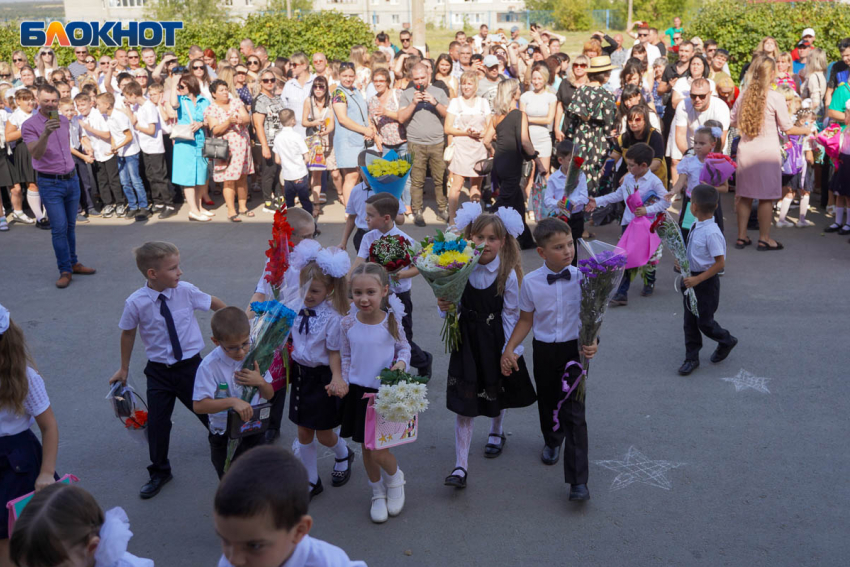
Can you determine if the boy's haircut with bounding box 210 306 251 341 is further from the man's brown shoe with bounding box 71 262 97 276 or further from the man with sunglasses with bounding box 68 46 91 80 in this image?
the man with sunglasses with bounding box 68 46 91 80

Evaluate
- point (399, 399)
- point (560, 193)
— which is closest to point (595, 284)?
point (399, 399)

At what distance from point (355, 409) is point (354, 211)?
282cm

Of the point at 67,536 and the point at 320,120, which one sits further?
the point at 320,120

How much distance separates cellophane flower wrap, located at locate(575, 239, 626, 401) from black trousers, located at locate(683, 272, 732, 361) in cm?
213

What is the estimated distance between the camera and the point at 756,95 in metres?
Answer: 9.25

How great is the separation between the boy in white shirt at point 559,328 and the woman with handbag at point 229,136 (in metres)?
7.64

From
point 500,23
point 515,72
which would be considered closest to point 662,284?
point 515,72

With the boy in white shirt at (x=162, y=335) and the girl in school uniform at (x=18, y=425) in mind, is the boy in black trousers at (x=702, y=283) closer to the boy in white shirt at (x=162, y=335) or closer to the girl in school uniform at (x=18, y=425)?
the boy in white shirt at (x=162, y=335)

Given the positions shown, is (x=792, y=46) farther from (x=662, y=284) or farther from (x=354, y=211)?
(x=354, y=211)

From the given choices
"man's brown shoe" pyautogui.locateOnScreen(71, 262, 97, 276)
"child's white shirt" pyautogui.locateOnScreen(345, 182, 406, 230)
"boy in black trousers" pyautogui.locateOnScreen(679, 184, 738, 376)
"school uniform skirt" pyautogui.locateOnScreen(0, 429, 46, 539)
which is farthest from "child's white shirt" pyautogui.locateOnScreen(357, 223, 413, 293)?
"man's brown shoe" pyautogui.locateOnScreen(71, 262, 97, 276)

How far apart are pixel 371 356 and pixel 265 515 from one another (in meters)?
2.29

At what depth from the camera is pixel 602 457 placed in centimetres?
530

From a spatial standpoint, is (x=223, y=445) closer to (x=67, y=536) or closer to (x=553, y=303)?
(x=67, y=536)

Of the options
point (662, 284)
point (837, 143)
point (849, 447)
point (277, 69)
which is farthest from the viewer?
point (277, 69)
